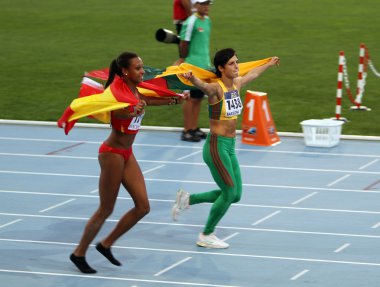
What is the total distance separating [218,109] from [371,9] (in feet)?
68.3

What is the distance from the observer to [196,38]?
15.5m

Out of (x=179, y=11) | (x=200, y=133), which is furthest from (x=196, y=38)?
(x=200, y=133)

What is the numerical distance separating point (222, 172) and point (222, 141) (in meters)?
0.32

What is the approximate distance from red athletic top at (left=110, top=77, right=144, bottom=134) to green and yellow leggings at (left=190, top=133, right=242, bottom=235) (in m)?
1.06

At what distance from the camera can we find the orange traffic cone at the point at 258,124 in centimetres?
1556

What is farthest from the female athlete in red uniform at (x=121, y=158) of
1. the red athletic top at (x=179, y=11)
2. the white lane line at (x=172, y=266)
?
the red athletic top at (x=179, y=11)

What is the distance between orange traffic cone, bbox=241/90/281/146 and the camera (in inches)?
613

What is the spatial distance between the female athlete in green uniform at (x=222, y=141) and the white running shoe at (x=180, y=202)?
46cm

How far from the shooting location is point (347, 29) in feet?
89.2

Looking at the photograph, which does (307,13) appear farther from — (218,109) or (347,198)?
(218,109)

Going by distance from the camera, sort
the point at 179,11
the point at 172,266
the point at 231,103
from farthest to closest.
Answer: the point at 179,11 < the point at 231,103 < the point at 172,266

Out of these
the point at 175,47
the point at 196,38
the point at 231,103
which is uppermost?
the point at 231,103

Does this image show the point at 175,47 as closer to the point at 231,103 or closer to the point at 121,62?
the point at 231,103

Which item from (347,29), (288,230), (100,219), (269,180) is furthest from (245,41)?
(100,219)
